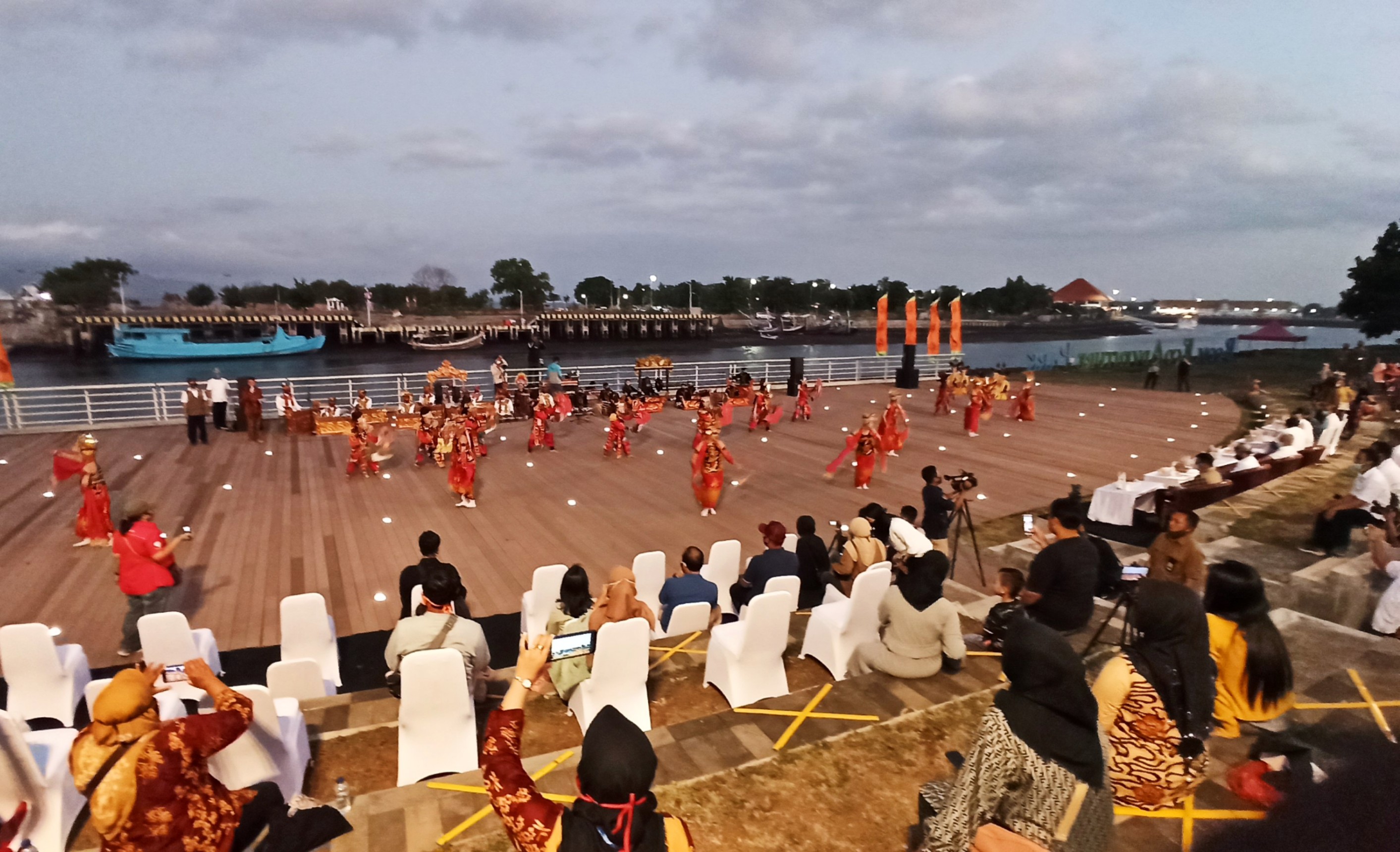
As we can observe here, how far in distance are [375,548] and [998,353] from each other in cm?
9137

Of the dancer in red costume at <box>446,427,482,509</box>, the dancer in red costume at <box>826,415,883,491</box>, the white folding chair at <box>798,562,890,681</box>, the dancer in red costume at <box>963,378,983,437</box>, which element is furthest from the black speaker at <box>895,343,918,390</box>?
the white folding chair at <box>798,562,890,681</box>

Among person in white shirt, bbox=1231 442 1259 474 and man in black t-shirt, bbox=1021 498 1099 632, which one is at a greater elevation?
man in black t-shirt, bbox=1021 498 1099 632

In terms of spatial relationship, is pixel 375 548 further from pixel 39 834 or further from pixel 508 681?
pixel 39 834

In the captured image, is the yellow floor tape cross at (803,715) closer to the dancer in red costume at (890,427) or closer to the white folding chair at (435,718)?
the white folding chair at (435,718)

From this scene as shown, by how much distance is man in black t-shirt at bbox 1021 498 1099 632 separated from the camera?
4449mm

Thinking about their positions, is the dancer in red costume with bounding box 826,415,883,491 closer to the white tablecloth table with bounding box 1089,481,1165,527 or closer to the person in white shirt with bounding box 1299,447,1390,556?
the white tablecloth table with bounding box 1089,481,1165,527

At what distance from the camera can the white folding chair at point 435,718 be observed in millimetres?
3613

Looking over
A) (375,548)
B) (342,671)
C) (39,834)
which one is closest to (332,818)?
(39,834)

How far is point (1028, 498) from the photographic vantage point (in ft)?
35.9

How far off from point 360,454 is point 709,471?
6.49 m

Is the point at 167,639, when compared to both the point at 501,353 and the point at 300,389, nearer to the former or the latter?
the point at 300,389

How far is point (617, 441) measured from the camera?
13430 millimetres

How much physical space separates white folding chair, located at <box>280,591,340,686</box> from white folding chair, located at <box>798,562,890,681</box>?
12.4 ft

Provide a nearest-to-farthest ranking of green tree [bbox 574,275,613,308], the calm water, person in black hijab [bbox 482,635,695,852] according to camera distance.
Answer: person in black hijab [bbox 482,635,695,852] → the calm water → green tree [bbox 574,275,613,308]
